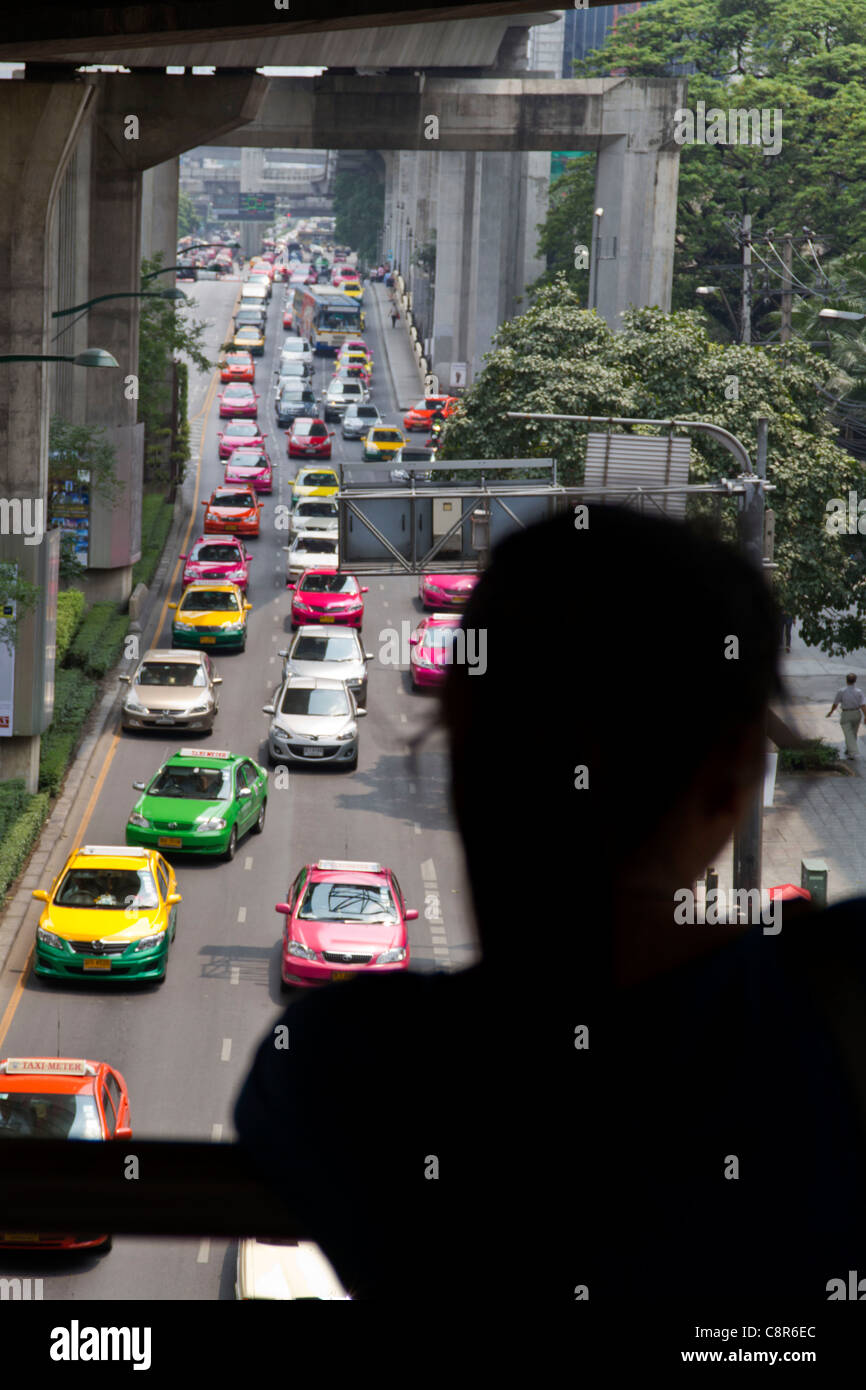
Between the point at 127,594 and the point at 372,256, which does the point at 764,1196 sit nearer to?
the point at 127,594

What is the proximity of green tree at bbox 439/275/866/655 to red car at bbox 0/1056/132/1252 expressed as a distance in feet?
54.8

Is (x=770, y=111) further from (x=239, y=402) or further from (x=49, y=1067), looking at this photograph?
(x=49, y=1067)

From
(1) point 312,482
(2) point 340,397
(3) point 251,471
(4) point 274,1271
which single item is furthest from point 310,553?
(4) point 274,1271

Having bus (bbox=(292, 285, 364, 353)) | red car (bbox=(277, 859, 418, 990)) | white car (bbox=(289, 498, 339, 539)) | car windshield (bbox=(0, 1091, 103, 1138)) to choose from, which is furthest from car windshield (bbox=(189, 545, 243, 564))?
bus (bbox=(292, 285, 364, 353))

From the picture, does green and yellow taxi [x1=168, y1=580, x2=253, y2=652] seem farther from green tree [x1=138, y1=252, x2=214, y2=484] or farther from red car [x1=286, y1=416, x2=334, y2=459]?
red car [x1=286, y1=416, x2=334, y2=459]

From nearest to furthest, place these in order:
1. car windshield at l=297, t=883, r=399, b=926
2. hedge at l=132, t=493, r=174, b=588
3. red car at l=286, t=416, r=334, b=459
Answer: car windshield at l=297, t=883, r=399, b=926 → hedge at l=132, t=493, r=174, b=588 → red car at l=286, t=416, r=334, b=459

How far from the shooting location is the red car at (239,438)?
70062 millimetres

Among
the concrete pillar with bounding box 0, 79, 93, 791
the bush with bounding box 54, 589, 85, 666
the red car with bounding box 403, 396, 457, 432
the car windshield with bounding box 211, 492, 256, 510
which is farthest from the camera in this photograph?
the red car with bounding box 403, 396, 457, 432

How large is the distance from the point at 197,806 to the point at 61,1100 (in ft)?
39.8

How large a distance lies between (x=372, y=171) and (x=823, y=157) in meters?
99.7

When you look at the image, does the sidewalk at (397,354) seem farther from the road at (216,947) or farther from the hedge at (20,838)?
the hedge at (20,838)

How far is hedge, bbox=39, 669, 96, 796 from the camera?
30328 mm

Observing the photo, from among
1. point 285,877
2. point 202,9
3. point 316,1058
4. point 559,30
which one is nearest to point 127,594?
point 285,877

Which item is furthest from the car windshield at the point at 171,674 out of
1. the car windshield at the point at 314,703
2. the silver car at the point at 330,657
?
the car windshield at the point at 314,703
